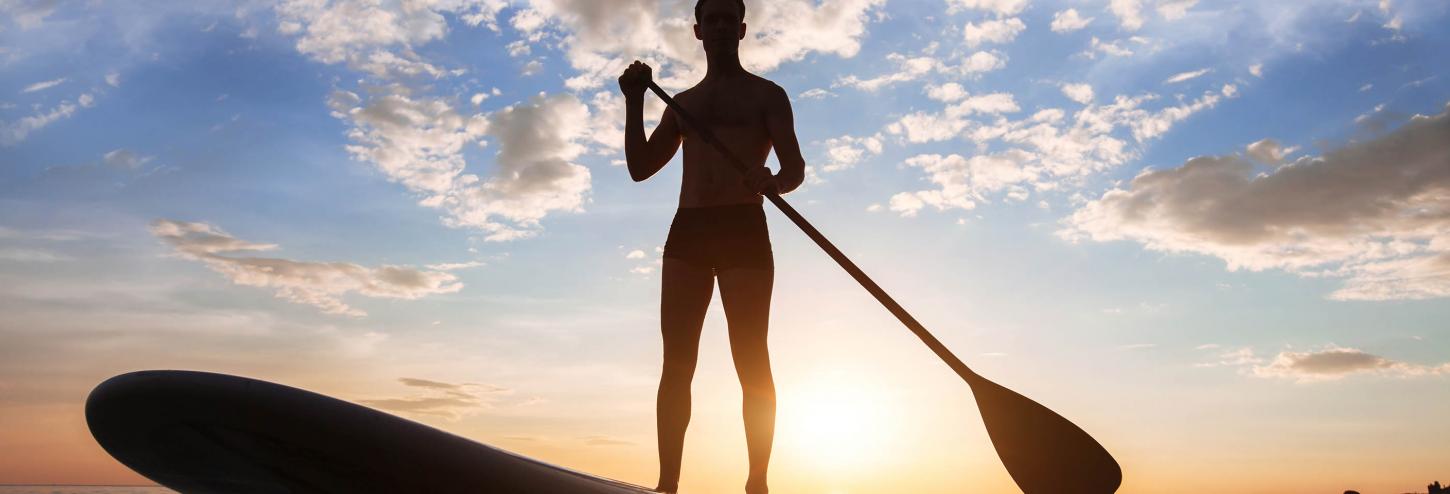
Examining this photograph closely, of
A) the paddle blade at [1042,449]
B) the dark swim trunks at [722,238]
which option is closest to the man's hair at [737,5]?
the dark swim trunks at [722,238]

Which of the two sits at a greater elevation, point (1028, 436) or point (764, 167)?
point (764, 167)

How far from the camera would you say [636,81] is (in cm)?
474

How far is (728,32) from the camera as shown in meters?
4.77

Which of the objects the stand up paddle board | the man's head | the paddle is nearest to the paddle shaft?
the paddle

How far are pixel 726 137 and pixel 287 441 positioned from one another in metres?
2.56

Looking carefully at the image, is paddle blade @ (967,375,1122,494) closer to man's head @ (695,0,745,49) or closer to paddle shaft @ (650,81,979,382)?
paddle shaft @ (650,81,979,382)

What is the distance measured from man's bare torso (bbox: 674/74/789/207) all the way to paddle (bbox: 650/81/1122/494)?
10 cm

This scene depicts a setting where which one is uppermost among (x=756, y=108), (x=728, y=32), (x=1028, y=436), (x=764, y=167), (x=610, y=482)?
(x=728, y=32)

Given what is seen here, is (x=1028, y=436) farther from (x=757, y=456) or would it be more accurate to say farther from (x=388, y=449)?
(x=388, y=449)

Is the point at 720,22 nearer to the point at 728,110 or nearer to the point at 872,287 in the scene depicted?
the point at 728,110

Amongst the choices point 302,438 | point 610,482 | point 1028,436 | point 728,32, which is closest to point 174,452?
point 302,438

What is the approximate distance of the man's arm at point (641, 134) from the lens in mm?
4750

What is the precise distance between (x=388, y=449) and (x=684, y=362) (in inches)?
76.0

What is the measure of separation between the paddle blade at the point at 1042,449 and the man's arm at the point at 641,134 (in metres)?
2.06
